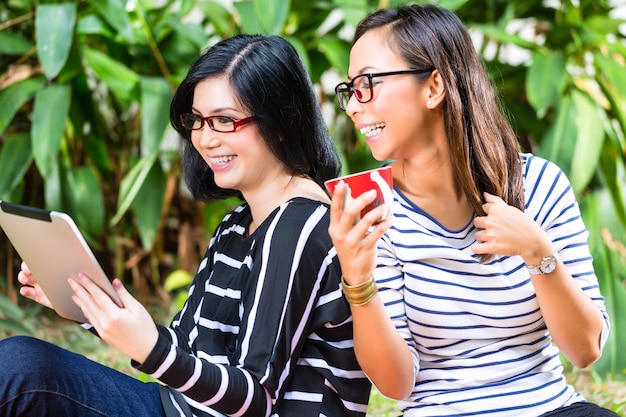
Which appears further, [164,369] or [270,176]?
[270,176]

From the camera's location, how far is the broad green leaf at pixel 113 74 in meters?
2.48

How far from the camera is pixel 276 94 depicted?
1.25 meters

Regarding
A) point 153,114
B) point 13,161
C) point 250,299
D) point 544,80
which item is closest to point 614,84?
point 544,80

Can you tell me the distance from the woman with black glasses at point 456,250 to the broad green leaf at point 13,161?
162cm

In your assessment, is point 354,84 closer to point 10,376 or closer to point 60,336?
point 10,376

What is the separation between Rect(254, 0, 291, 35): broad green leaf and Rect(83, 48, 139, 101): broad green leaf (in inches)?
17.9

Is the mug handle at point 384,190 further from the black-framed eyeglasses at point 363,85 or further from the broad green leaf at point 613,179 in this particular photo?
the broad green leaf at point 613,179

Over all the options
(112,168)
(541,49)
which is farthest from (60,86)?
(541,49)

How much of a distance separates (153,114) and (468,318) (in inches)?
58.3

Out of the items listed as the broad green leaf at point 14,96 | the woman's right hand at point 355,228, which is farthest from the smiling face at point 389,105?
the broad green leaf at point 14,96

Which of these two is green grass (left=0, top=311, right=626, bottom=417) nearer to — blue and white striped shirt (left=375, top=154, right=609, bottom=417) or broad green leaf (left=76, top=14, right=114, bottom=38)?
blue and white striped shirt (left=375, top=154, right=609, bottom=417)

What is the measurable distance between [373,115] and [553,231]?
1.07 ft

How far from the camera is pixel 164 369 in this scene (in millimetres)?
1039

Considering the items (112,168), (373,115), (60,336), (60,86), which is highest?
(373,115)
